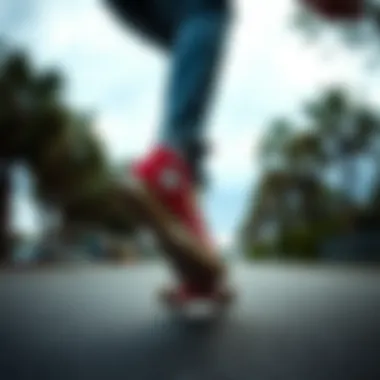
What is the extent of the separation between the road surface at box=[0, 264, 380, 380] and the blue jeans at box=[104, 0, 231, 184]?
19 cm

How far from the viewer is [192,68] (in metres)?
0.83

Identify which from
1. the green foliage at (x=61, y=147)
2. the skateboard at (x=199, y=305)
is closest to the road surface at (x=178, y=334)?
the skateboard at (x=199, y=305)

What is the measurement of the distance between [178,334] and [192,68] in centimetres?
29

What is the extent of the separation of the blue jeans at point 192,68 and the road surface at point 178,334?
19 centimetres

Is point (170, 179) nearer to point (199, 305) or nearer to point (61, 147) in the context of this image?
point (199, 305)

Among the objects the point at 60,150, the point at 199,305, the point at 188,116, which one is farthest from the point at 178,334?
the point at 60,150

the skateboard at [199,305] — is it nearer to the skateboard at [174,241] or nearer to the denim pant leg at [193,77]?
the skateboard at [174,241]

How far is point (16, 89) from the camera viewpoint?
927 mm

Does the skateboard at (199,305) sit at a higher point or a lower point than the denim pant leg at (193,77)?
lower

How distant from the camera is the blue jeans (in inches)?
32.6

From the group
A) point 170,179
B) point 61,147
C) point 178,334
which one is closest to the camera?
point 178,334

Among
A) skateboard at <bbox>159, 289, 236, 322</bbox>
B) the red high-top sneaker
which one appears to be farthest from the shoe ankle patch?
skateboard at <bbox>159, 289, 236, 322</bbox>

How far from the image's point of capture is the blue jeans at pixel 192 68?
32.6 inches

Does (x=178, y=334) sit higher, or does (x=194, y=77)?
(x=194, y=77)
